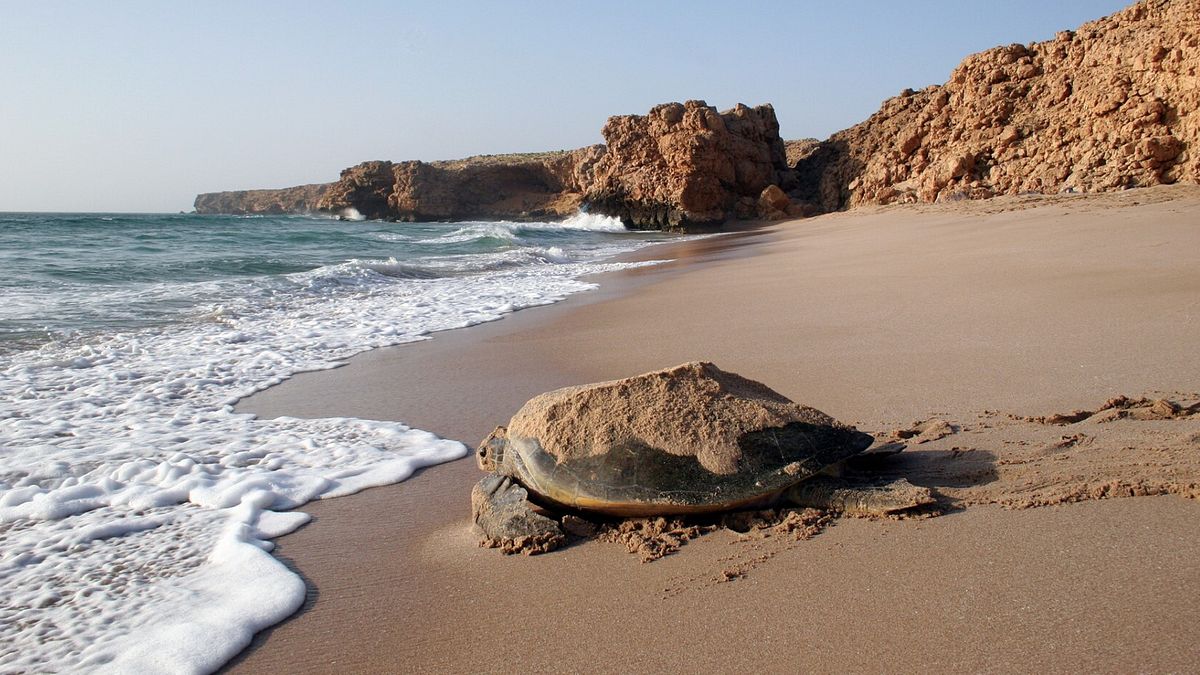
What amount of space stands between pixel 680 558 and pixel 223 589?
5.23 feet

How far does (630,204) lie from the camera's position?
108 feet

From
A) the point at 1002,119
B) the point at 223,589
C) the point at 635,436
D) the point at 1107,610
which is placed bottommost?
the point at 223,589

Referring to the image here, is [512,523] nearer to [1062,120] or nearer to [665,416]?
[665,416]

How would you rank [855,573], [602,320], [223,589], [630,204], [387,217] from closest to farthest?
1. [855,573]
2. [223,589]
3. [602,320]
4. [630,204]
5. [387,217]

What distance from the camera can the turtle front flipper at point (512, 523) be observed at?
280cm

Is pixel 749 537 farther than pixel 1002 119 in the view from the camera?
No

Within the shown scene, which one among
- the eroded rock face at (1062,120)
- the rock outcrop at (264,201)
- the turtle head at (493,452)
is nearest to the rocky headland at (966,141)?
the eroded rock face at (1062,120)

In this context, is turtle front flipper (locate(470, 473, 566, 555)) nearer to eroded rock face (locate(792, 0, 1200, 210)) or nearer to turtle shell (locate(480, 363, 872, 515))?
turtle shell (locate(480, 363, 872, 515))

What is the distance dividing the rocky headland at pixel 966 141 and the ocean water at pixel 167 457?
11808 mm

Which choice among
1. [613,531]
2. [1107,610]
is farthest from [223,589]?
[1107,610]

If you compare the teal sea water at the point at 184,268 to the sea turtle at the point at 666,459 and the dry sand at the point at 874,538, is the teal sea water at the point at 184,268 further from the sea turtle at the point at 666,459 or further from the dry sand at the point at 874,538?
the sea turtle at the point at 666,459

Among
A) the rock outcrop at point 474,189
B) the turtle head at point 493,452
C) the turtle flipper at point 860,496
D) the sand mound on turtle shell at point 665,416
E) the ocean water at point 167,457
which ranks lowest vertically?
the ocean water at point 167,457

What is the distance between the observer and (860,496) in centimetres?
274

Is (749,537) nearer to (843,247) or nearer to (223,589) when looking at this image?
(223,589)
